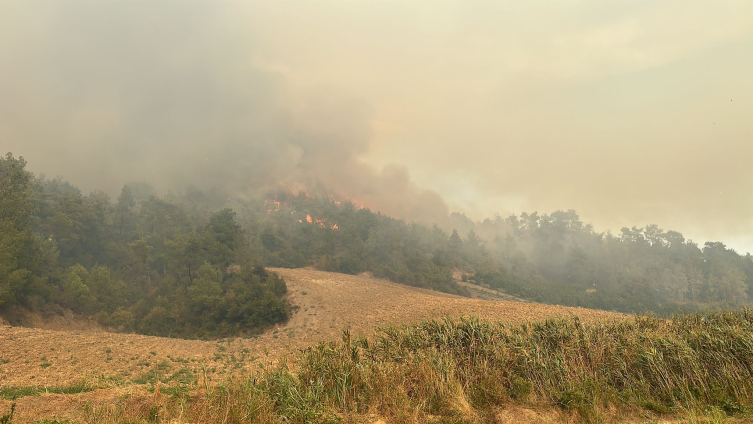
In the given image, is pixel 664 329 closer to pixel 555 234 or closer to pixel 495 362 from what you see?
pixel 495 362

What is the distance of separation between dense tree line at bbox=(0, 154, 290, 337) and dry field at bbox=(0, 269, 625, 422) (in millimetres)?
5217

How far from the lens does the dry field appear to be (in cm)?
1294

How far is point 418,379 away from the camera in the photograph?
426 inches

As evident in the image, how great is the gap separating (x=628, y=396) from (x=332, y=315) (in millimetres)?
29194

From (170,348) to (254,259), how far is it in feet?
103

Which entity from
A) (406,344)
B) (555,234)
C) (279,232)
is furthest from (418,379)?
(555,234)

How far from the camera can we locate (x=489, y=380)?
37.0 feet

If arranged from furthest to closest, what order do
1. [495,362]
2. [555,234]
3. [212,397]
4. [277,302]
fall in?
[555,234] < [277,302] < [495,362] < [212,397]

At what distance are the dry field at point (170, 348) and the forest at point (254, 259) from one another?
17.5 feet

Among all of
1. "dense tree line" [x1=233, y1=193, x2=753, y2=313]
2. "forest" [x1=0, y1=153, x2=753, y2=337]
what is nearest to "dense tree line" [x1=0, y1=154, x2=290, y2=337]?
"forest" [x1=0, y1=153, x2=753, y2=337]

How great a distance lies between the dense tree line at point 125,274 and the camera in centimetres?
3064

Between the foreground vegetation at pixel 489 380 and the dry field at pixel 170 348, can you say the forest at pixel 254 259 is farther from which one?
the foreground vegetation at pixel 489 380

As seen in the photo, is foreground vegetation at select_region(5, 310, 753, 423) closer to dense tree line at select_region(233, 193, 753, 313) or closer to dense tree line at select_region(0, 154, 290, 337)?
dense tree line at select_region(0, 154, 290, 337)

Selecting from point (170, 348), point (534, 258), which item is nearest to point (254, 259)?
point (170, 348)
